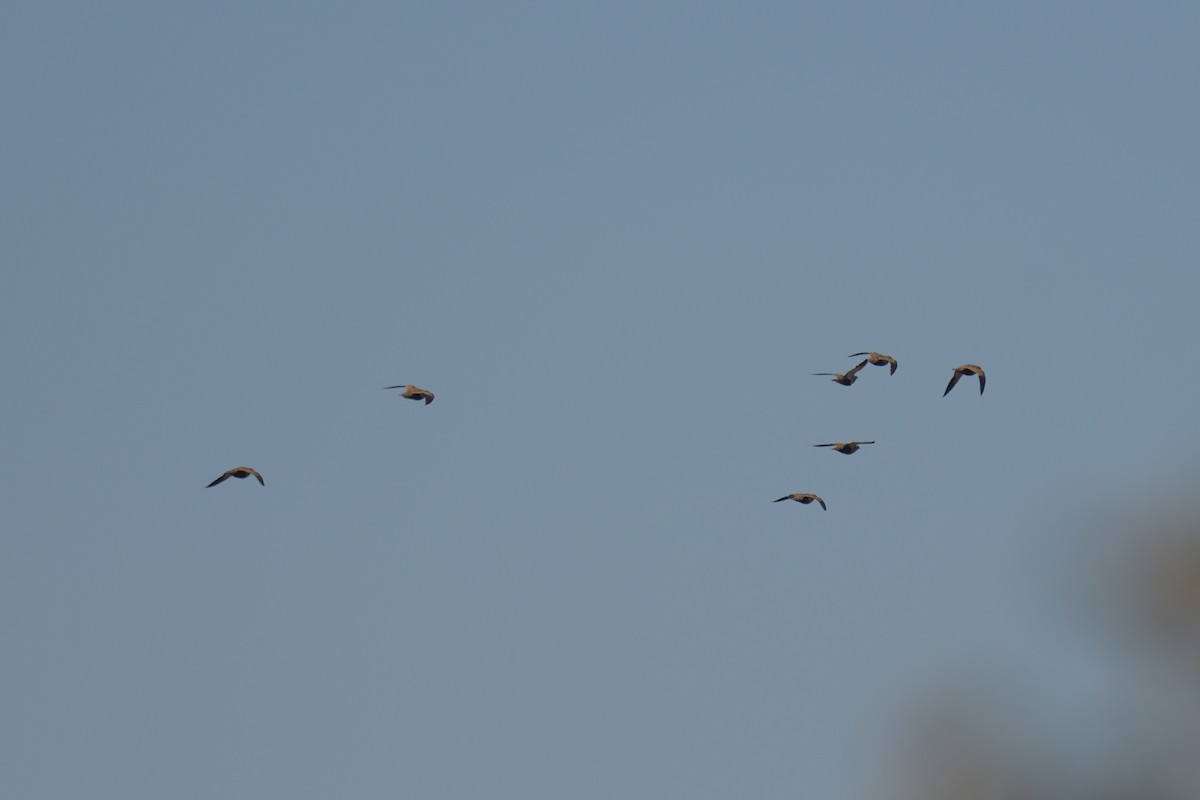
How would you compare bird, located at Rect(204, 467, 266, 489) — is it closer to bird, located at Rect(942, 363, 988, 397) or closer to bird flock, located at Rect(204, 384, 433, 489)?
bird flock, located at Rect(204, 384, 433, 489)

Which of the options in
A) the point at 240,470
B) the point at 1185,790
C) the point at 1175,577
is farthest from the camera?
the point at 240,470

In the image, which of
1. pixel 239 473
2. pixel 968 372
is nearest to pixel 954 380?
pixel 968 372

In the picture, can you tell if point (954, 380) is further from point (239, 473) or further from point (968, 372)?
point (239, 473)

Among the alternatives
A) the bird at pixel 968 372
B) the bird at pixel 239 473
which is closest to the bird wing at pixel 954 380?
the bird at pixel 968 372

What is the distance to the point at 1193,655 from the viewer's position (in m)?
34.9

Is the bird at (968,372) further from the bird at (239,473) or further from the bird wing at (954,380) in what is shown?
the bird at (239,473)

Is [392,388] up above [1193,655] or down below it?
above

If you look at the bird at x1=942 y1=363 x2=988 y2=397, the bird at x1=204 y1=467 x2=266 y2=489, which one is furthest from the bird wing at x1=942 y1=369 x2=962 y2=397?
the bird at x1=204 y1=467 x2=266 y2=489

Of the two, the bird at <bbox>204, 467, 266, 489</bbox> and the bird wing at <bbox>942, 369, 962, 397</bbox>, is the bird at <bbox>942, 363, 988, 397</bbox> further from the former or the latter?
the bird at <bbox>204, 467, 266, 489</bbox>

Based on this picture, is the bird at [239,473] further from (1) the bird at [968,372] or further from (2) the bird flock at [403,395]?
(1) the bird at [968,372]

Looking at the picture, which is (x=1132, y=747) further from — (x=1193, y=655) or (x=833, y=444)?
(x=833, y=444)

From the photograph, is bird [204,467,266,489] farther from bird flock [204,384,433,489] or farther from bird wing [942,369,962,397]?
bird wing [942,369,962,397]

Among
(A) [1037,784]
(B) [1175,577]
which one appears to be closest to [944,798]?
(A) [1037,784]

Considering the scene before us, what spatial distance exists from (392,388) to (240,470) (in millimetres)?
4920
